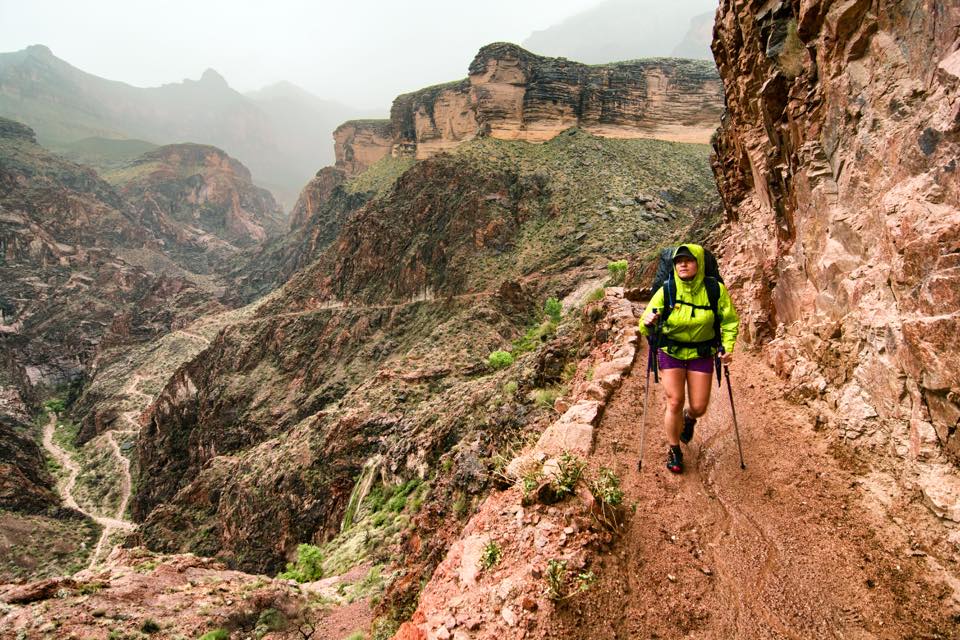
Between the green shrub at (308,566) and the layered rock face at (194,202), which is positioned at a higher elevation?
the layered rock face at (194,202)

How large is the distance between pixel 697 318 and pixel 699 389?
2.41 ft

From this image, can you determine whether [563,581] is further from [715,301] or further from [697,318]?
[715,301]

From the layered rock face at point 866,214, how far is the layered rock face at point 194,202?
121m

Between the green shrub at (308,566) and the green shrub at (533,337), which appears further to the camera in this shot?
the green shrub at (533,337)

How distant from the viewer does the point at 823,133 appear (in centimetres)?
480

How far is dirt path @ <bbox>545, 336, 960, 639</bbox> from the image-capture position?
282 cm

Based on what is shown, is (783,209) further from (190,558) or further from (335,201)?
(335,201)

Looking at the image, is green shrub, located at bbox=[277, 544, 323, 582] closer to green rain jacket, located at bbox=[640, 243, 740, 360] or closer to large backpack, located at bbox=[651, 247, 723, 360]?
large backpack, located at bbox=[651, 247, 723, 360]

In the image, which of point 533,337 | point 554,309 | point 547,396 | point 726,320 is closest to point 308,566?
point 547,396

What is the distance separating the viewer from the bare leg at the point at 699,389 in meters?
4.22

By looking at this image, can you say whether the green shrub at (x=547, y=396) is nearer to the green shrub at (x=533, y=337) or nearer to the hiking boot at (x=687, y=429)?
the hiking boot at (x=687, y=429)

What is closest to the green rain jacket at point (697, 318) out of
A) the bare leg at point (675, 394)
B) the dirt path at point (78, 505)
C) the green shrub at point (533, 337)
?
the bare leg at point (675, 394)

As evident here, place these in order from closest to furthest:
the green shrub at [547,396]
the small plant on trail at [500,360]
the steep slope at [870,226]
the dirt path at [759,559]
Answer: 1. the dirt path at [759,559]
2. the steep slope at [870,226]
3. the green shrub at [547,396]
4. the small plant on trail at [500,360]

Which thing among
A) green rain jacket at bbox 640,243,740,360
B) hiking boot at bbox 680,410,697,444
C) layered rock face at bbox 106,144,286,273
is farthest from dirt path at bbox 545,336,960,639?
layered rock face at bbox 106,144,286,273
